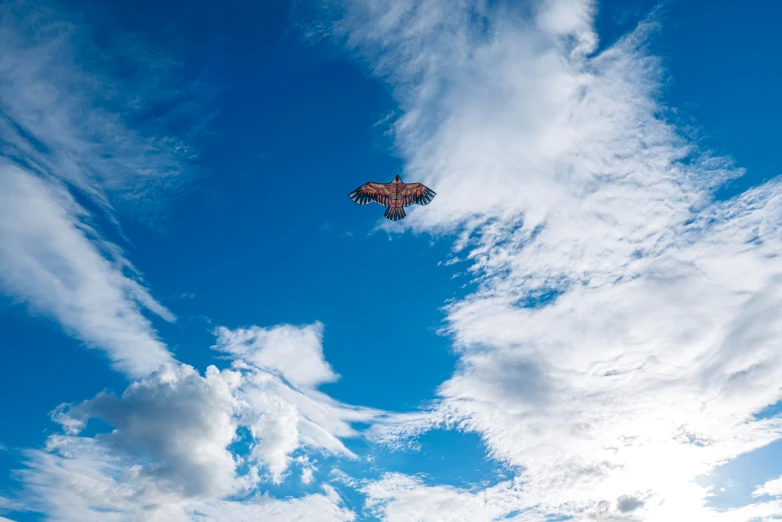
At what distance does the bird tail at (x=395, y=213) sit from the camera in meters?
125

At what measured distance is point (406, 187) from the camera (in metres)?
126

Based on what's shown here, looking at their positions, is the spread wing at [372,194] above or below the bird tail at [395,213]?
above

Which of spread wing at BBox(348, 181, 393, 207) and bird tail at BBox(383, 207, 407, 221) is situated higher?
spread wing at BBox(348, 181, 393, 207)

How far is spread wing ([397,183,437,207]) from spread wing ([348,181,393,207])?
202cm

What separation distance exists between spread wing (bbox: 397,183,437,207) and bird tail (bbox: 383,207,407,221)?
5.40ft

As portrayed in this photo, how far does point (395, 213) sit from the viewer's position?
125750 millimetres

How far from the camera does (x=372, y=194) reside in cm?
12662

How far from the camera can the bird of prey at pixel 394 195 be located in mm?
125938

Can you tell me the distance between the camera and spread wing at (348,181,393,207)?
414ft

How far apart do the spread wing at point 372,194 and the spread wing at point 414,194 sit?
2.02 m

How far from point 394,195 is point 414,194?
3.32 metres

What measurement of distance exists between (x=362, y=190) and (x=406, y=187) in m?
7.30

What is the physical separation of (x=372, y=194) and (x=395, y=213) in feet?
16.6

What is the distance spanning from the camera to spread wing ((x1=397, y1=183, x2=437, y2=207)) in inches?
4963
